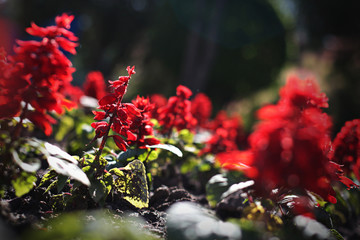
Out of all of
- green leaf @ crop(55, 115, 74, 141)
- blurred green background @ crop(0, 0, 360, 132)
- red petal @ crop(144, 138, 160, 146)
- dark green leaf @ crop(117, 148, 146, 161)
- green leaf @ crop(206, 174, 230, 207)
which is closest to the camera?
green leaf @ crop(206, 174, 230, 207)

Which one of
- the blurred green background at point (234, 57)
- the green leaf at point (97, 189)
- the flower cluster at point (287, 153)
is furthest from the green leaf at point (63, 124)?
the blurred green background at point (234, 57)

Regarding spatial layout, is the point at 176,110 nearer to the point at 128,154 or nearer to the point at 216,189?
the point at 128,154

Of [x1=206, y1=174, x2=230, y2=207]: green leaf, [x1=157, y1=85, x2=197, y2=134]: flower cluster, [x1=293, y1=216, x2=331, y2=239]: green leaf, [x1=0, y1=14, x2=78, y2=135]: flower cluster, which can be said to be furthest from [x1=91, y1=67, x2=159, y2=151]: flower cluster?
[x1=293, y1=216, x2=331, y2=239]: green leaf

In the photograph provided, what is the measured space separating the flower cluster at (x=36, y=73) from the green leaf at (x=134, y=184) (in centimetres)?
44

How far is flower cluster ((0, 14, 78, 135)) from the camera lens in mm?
1204

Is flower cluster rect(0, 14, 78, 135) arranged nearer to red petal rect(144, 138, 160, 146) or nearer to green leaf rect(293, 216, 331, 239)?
red petal rect(144, 138, 160, 146)

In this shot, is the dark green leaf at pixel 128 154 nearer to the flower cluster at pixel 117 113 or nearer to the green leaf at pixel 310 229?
the flower cluster at pixel 117 113

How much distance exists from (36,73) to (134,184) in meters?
0.68

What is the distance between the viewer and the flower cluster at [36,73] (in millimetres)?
1204

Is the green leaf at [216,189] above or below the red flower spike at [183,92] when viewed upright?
below

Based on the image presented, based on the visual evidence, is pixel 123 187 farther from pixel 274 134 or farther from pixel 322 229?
pixel 322 229

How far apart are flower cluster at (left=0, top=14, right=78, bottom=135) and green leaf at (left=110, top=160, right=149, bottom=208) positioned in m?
0.44

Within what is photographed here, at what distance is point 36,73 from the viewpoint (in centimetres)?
121

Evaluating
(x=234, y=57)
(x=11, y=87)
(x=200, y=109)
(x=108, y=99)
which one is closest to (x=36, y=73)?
(x=11, y=87)
